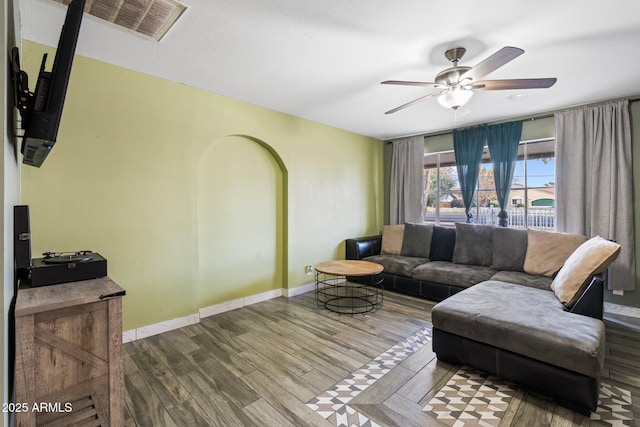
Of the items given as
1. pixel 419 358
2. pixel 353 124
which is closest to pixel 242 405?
pixel 419 358

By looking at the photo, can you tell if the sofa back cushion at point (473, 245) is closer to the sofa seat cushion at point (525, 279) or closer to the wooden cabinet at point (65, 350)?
the sofa seat cushion at point (525, 279)

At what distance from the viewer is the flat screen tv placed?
1337 millimetres

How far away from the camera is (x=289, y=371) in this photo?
7.17 feet

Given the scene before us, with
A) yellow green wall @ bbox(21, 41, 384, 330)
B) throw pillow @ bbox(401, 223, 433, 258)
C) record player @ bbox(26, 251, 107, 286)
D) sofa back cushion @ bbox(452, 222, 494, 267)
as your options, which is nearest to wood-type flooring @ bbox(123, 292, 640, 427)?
yellow green wall @ bbox(21, 41, 384, 330)

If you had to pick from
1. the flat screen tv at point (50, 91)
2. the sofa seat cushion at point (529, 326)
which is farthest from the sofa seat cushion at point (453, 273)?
the flat screen tv at point (50, 91)

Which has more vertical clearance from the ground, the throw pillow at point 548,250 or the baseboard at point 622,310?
the throw pillow at point 548,250

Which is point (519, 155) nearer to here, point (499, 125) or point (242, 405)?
point (499, 125)

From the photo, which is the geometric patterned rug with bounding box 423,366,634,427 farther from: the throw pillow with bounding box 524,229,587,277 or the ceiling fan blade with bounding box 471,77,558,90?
the ceiling fan blade with bounding box 471,77,558,90

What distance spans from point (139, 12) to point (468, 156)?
4432mm

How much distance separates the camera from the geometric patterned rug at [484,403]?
66.1 inches

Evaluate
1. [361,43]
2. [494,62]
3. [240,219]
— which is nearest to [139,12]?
[361,43]

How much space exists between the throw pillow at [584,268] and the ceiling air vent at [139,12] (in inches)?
137

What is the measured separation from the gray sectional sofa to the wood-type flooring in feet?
0.55

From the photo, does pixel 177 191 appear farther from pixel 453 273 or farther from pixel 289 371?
pixel 453 273
